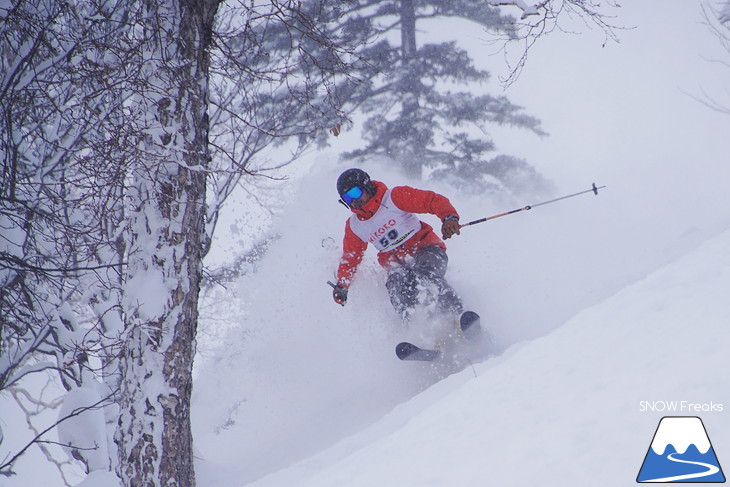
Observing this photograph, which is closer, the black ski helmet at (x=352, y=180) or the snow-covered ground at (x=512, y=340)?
the snow-covered ground at (x=512, y=340)

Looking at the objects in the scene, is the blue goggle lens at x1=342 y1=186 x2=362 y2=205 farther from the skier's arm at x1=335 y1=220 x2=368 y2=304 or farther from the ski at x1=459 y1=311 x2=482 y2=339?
the ski at x1=459 y1=311 x2=482 y2=339

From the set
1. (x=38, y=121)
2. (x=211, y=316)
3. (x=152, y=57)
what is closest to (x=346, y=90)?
(x=211, y=316)

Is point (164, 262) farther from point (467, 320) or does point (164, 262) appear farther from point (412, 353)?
point (467, 320)

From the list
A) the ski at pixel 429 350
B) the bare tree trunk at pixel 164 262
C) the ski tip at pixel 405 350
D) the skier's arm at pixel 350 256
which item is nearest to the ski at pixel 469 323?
the ski at pixel 429 350

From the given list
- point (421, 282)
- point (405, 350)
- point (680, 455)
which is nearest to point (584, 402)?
point (680, 455)

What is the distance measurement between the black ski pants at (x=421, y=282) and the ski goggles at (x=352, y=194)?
1149mm

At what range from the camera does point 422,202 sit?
22.6 ft

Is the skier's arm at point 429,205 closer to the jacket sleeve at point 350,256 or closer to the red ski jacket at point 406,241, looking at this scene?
the red ski jacket at point 406,241

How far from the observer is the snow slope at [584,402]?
119 inches

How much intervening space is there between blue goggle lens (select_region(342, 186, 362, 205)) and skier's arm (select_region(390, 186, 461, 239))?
488mm

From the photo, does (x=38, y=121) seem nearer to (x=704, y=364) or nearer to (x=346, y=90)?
(x=704, y=364)

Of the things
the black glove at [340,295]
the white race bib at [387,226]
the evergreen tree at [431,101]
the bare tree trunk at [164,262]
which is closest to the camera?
the bare tree trunk at [164,262]

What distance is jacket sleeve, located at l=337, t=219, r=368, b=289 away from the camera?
24.8 feet

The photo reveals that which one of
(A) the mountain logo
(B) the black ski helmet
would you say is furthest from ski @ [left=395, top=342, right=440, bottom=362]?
(A) the mountain logo
